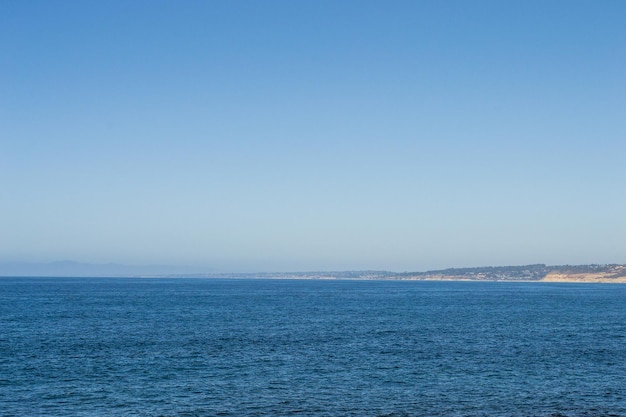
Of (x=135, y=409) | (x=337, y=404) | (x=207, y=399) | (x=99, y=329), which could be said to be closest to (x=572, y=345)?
(x=337, y=404)

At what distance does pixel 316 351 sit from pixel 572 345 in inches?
1158

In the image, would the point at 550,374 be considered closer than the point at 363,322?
Yes

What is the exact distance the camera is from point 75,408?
141ft

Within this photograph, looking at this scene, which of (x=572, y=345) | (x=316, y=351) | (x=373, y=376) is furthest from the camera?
(x=572, y=345)

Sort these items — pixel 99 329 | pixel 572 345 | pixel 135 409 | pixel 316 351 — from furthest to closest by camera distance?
pixel 99 329
pixel 572 345
pixel 316 351
pixel 135 409

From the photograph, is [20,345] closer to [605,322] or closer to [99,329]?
[99,329]

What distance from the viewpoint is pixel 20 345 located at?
70.0 meters

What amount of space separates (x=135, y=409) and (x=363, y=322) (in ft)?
202

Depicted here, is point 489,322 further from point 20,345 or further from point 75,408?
point 75,408

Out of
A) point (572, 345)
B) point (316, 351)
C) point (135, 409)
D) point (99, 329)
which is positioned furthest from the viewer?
point (99, 329)

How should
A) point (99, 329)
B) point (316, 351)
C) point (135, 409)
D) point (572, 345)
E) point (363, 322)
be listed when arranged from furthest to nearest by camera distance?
point (363, 322) < point (99, 329) < point (572, 345) < point (316, 351) < point (135, 409)

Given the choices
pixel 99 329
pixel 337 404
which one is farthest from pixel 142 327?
pixel 337 404

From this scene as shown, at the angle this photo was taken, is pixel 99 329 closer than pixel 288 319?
Yes

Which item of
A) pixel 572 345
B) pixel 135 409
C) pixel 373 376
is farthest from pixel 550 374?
pixel 135 409
